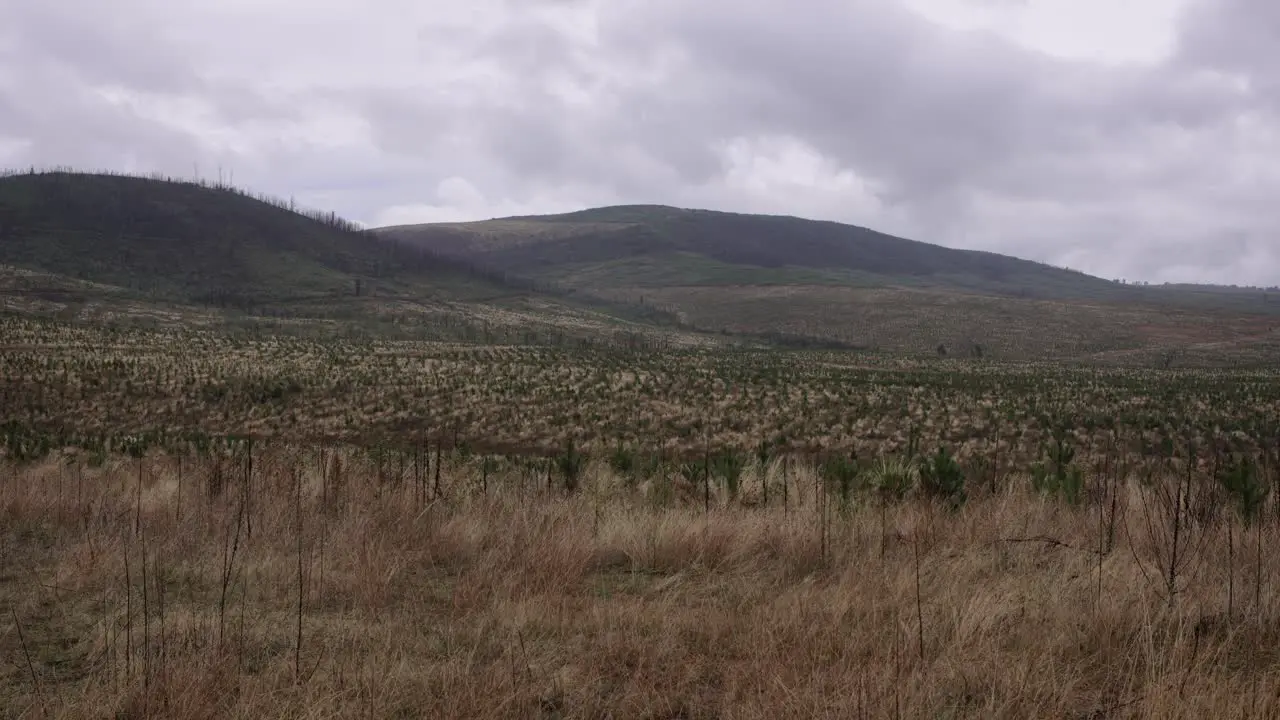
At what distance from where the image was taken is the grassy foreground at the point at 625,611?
294 cm

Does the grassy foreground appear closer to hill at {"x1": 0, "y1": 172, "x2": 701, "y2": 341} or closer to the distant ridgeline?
hill at {"x1": 0, "y1": 172, "x2": 701, "y2": 341}

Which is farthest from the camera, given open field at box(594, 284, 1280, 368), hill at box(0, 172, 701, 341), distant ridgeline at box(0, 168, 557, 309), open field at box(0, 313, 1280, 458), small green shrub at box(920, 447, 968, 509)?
distant ridgeline at box(0, 168, 557, 309)

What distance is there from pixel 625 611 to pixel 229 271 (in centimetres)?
16194

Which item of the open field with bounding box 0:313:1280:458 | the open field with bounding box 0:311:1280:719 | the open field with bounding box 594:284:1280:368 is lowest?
the open field with bounding box 0:313:1280:458

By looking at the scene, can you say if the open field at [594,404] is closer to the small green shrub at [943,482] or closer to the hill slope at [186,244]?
the small green shrub at [943,482]

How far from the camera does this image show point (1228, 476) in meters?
6.46

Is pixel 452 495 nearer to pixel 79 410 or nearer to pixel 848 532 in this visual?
pixel 848 532

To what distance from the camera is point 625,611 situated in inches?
151

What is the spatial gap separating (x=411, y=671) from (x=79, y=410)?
33615 mm

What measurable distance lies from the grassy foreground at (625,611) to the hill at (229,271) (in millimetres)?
79096

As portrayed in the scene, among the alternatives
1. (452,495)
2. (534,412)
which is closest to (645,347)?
(534,412)

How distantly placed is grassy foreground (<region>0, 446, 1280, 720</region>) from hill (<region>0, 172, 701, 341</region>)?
259 ft

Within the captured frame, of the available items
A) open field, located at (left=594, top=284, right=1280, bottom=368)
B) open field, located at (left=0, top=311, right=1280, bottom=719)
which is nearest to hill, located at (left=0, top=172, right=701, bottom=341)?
open field, located at (left=594, top=284, right=1280, bottom=368)

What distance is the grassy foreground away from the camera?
116 inches
